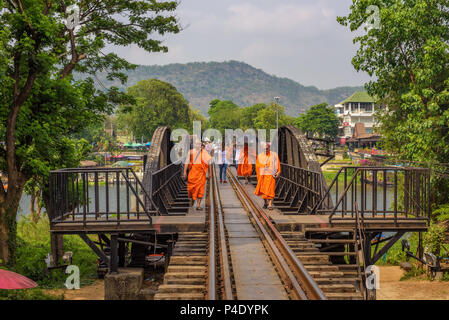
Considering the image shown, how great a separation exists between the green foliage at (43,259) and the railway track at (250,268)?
824 centimetres

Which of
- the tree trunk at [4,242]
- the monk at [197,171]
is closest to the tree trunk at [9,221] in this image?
the tree trunk at [4,242]

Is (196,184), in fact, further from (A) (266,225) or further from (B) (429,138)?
(B) (429,138)

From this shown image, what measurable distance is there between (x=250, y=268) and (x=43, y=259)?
13599mm

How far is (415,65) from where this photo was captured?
19688 mm

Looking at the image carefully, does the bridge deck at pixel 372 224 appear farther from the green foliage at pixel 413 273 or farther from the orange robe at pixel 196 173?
the green foliage at pixel 413 273

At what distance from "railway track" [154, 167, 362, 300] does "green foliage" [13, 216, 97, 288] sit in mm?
8242

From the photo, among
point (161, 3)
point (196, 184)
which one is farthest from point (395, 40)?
point (196, 184)

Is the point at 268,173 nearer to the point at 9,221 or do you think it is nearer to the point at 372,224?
the point at 372,224

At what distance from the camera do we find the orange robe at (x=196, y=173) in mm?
12570

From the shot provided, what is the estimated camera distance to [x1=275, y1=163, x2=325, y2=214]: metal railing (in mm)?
11156

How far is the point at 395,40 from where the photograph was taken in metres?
19.7

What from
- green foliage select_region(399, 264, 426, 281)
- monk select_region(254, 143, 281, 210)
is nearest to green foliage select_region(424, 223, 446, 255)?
green foliage select_region(399, 264, 426, 281)

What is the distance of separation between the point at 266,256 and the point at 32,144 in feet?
35.4

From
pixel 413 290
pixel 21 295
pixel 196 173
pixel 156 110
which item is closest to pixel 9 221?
pixel 21 295
